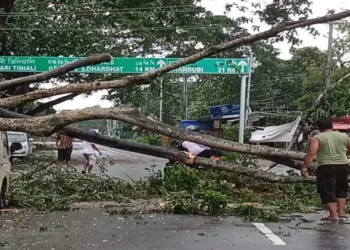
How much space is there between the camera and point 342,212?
33.3 ft

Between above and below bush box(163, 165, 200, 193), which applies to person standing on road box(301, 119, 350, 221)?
above

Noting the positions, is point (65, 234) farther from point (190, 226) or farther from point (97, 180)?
point (97, 180)

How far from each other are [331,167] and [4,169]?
5.64 m

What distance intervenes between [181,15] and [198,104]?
44.1 metres

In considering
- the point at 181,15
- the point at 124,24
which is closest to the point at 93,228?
the point at 181,15

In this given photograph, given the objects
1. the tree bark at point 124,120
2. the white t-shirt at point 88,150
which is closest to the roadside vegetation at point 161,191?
the white t-shirt at point 88,150

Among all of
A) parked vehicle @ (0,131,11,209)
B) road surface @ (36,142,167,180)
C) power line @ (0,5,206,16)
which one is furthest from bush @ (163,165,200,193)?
power line @ (0,5,206,16)

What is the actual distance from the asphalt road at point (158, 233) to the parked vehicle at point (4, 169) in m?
0.73

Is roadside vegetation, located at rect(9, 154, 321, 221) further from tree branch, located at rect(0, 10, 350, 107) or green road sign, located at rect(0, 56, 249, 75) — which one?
green road sign, located at rect(0, 56, 249, 75)

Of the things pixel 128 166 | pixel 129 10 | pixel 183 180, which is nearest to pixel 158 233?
pixel 183 180

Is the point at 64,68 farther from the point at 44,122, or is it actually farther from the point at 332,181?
the point at 332,181

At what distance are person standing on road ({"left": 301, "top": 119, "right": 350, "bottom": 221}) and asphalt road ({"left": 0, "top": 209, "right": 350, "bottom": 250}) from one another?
417mm

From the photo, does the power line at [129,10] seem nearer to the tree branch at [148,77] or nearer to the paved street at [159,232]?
the paved street at [159,232]

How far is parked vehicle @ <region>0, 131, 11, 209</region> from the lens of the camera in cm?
1088
